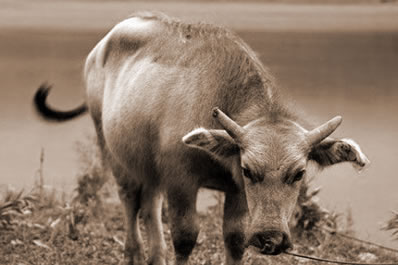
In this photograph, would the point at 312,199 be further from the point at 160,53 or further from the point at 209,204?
the point at 160,53

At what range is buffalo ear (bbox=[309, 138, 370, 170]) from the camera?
5.08 metres

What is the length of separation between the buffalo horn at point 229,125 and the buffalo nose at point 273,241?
2.15 ft

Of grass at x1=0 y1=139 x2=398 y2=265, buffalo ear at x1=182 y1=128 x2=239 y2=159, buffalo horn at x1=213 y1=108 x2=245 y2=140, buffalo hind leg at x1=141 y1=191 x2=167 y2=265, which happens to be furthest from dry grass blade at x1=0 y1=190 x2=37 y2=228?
buffalo horn at x1=213 y1=108 x2=245 y2=140

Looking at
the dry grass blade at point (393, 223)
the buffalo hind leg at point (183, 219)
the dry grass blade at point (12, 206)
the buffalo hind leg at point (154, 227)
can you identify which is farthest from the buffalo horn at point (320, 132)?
the dry grass blade at point (12, 206)

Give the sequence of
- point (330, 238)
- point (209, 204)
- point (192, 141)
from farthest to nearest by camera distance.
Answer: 1. point (209, 204)
2. point (330, 238)
3. point (192, 141)

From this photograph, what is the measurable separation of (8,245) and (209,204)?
2478mm

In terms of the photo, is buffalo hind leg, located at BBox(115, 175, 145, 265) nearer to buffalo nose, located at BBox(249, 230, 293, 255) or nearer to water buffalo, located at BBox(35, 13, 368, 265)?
water buffalo, located at BBox(35, 13, 368, 265)

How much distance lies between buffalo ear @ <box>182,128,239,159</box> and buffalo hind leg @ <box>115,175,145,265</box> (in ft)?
5.92

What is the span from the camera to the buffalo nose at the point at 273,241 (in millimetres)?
4777

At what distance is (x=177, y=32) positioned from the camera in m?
6.21

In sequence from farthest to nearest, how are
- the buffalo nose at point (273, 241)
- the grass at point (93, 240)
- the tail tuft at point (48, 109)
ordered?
the tail tuft at point (48, 109) → the grass at point (93, 240) → the buffalo nose at point (273, 241)

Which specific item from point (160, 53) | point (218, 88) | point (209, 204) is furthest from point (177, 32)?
point (209, 204)

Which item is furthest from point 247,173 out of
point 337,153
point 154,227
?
point 154,227

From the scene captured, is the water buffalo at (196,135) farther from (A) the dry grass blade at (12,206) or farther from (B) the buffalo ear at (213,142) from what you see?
(A) the dry grass blade at (12,206)
